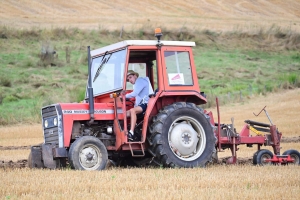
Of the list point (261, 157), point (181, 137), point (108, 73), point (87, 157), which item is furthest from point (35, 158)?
point (261, 157)

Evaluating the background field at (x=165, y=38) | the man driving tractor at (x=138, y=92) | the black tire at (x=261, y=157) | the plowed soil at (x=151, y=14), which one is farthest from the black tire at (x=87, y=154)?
the plowed soil at (x=151, y=14)

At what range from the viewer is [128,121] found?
1238 centimetres

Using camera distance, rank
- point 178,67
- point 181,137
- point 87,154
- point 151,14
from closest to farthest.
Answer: point 87,154 → point 181,137 → point 178,67 → point 151,14

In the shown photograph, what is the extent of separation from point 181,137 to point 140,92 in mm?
1081

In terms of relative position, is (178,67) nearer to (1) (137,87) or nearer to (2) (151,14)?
(1) (137,87)

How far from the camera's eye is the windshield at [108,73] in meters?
12.4

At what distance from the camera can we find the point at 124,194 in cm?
881

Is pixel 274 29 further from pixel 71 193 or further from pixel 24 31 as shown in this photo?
pixel 71 193

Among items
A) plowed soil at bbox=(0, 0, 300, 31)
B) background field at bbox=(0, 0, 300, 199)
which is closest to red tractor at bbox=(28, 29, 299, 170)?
background field at bbox=(0, 0, 300, 199)

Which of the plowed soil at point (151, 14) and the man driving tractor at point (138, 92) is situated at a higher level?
the plowed soil at point (151, 14)

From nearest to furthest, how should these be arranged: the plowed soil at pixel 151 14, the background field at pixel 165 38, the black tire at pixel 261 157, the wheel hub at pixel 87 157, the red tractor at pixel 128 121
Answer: the background field at pixel 165 38 < the wheel hub at pixel 87 157 < the red tractor at pixel 128 121 < the black tire at pixel 261 157 < the plowed soil at pixel 151 14

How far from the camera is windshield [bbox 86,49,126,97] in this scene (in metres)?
12.4

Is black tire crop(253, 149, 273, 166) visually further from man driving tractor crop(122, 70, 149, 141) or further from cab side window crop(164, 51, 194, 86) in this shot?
man driving tractor crop(122, 70, 149, 141)

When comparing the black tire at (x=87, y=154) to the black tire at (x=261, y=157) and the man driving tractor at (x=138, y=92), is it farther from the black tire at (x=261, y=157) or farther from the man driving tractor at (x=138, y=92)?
the black tire at (x=261, y=157)
